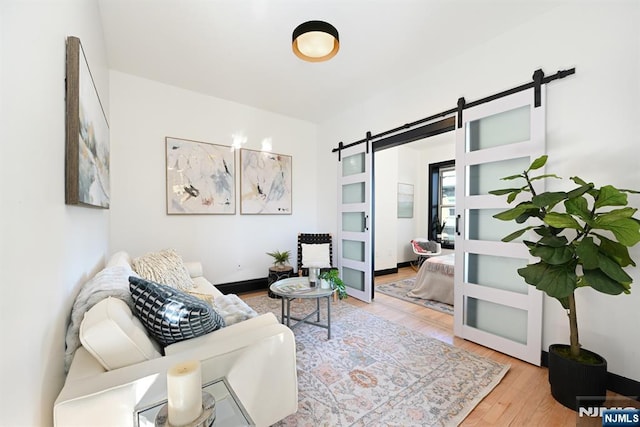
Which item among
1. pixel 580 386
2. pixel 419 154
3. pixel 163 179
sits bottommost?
pixel 580 386

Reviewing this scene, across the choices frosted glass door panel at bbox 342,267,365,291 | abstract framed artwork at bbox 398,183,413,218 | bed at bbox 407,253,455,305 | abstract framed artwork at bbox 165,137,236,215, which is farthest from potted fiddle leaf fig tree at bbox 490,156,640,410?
abstract framed artwork at bbox 398,183,413,218

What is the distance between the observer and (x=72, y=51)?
125 cm

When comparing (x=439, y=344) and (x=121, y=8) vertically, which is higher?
(x=121, y=8)

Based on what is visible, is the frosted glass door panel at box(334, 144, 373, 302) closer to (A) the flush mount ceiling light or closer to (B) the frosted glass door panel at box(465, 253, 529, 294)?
(B) the frosted glass door panel at box(465, 253, 529, 294)

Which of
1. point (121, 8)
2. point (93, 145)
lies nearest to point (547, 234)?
point (93, 145)

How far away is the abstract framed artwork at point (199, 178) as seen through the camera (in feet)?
11.6

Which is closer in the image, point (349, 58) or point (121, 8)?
→ point (121, 8)

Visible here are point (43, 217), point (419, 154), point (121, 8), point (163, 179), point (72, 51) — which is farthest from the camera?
point (419, 154)

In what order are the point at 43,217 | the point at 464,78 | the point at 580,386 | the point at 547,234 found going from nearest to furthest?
the point at 43,217
the point at 580,386
the point at 547,234
the point at 464,78

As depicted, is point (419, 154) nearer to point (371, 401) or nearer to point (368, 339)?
point (368, 339)

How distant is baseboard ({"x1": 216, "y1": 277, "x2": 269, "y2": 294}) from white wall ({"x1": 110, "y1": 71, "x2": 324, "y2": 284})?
74 mm

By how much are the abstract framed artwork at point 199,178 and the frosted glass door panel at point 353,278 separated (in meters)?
2.03

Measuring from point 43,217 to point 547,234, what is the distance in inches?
111

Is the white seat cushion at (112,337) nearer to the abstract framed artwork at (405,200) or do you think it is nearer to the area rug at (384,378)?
the area rug at (384,378)
